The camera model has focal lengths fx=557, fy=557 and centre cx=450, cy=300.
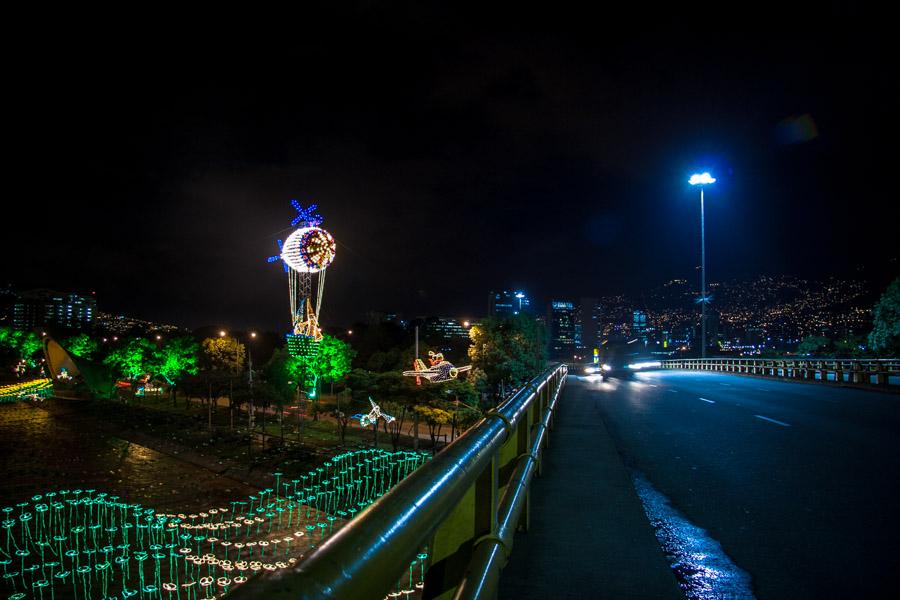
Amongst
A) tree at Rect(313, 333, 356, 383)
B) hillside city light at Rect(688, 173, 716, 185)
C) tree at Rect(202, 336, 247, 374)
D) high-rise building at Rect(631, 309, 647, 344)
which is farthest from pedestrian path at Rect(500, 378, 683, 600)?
high-rise building at Rect(631, 309, 647, 344)

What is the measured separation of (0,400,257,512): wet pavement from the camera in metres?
31.5

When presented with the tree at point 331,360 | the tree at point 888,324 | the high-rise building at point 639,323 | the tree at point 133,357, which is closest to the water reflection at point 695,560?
the tree at point 888,324

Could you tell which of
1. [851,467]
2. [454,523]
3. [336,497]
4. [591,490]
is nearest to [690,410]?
[851,467]

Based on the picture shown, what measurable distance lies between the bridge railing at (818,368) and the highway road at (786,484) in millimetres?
11225

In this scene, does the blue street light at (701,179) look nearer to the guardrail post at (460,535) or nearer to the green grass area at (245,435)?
the green grass area at (245,435)

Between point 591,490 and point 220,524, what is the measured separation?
996 inches

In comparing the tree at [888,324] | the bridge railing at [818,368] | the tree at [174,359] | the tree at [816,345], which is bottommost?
the tree at [174,359]

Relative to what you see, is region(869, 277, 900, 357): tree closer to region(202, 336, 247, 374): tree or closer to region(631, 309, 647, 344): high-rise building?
region(202, 336, 247, 374): tree

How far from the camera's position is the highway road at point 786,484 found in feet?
12.7

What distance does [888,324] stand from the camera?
3728cm

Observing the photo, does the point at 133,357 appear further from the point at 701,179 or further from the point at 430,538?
the point at 430,538

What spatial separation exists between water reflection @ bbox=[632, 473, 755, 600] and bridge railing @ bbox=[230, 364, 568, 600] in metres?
1.24

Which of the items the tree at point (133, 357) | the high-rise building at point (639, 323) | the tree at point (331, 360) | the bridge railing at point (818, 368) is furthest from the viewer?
the high-rise building at point (639, 323)

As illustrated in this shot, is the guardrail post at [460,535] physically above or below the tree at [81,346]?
above
